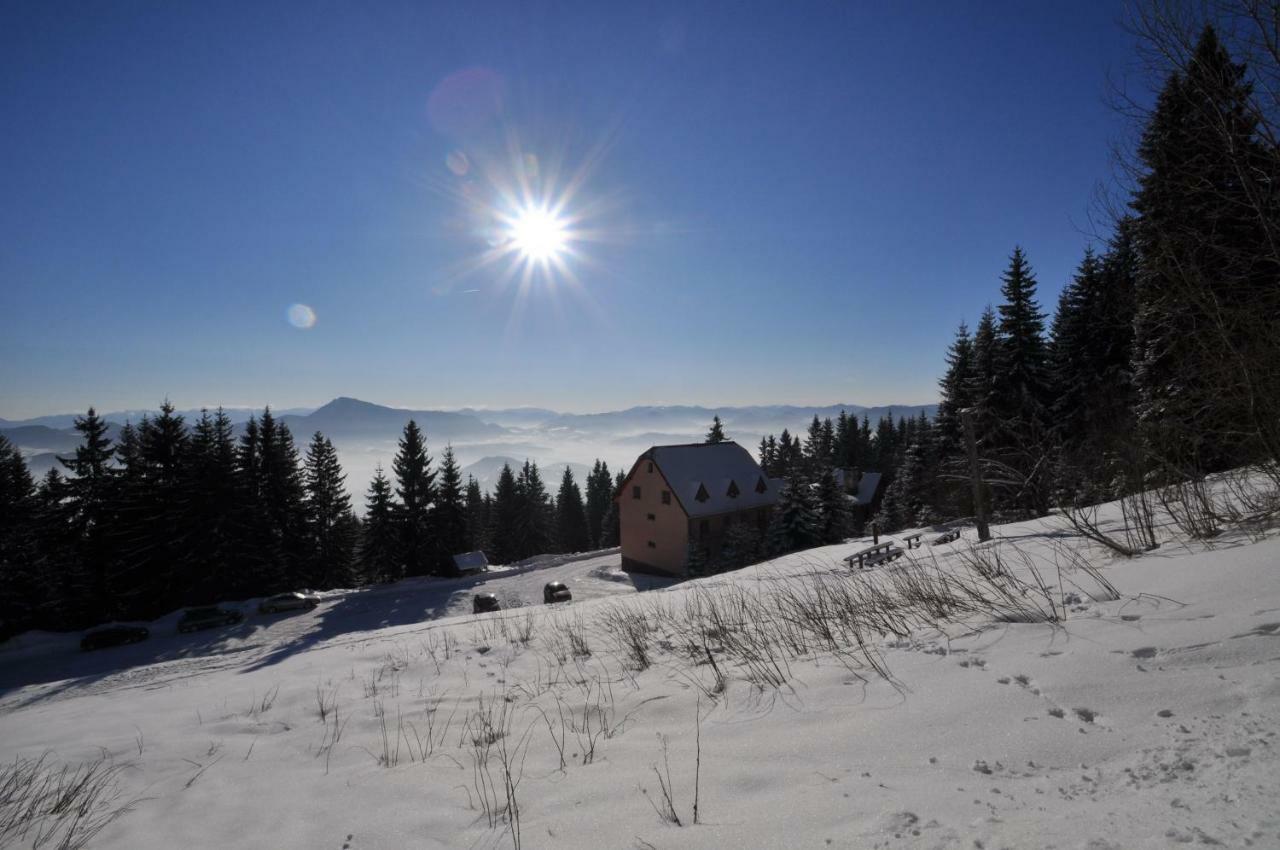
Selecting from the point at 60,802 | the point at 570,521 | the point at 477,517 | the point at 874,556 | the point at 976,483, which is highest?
the point at 976,483

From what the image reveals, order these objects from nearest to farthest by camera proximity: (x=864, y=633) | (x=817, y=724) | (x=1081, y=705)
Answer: (x=1081, y=705), (x=817, y=724), (x=864, y=633)

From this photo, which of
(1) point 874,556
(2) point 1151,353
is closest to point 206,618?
(1) point 874,556

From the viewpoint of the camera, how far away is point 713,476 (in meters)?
34.9

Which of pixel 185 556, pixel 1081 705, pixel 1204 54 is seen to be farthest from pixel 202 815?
pixel 185 556

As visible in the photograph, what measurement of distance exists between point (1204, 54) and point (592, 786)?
1031 centimetres

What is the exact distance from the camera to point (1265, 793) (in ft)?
5.18

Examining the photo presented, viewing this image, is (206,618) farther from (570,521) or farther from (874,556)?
(570,521)

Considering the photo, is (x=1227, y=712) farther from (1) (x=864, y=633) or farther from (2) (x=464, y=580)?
(2) (x=464, y=580)

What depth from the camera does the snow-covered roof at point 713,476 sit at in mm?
32656

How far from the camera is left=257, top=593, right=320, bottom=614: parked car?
24.8 meters

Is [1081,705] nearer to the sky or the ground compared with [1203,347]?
nearer to the ground

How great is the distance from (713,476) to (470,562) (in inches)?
718

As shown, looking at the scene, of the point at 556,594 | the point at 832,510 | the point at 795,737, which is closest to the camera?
the point at 795,737

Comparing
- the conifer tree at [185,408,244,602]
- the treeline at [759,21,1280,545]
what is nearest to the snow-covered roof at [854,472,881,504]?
the treeline at [759,21,1280,545]
